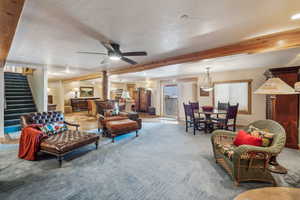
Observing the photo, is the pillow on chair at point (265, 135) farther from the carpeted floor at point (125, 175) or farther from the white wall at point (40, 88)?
the white wall at point (40, 88)

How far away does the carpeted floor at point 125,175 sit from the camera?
1.88m

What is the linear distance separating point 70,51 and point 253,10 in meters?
3.86

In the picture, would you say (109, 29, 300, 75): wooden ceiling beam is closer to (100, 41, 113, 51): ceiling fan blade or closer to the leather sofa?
(100, 41, 113, 51): ceiling fan blade

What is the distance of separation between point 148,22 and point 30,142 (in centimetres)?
314

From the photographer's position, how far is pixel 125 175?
232 cm

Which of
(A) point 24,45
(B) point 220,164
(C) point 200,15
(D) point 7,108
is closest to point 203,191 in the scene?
(B) point 220,164

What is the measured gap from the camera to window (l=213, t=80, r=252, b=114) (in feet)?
18.8

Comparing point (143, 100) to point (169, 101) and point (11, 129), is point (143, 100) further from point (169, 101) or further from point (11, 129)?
point (11, 129)

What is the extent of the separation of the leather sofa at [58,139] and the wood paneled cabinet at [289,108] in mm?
4510

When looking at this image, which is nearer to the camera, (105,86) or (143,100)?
(105,86)

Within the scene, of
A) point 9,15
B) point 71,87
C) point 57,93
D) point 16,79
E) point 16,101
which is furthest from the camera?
point 71,87

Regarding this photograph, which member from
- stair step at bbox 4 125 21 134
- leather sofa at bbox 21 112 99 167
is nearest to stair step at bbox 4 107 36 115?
stair step at bbox 4 125 21 134

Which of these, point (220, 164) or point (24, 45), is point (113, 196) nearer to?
point (220, 164)

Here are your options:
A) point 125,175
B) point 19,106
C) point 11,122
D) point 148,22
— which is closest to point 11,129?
point 11,122
